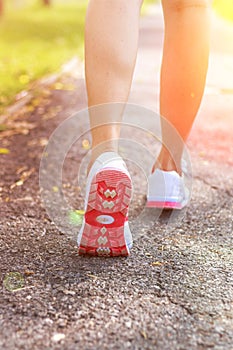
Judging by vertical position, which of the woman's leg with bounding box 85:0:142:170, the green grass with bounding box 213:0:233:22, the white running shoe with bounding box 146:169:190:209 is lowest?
the green grass with bounding box 213:0:233:22

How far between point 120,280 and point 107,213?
19 cm

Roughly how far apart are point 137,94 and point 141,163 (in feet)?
7.57

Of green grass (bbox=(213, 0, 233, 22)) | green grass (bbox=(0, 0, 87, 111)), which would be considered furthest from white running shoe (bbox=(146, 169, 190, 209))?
green grass (bbox=(213, 0, 233, 22))

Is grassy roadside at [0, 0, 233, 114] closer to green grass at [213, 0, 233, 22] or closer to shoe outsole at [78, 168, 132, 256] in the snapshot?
green grass at [213, 0, 233, 22]

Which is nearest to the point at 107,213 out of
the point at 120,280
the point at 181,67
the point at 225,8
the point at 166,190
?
the point at 120,280

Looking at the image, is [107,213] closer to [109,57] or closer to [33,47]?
[109,57]

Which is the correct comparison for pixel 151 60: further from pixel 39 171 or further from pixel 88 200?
pixel 88 200

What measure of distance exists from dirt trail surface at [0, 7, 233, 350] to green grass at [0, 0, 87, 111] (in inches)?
83.4

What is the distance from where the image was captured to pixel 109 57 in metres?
1.87

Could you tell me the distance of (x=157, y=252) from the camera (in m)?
1.98

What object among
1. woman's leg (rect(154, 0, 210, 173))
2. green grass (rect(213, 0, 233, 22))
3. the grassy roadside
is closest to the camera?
woman's leg (rect(154, 0, 210, 173))

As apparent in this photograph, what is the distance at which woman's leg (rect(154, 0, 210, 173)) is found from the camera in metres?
2.17

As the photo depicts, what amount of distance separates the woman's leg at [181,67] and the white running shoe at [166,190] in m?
0.03

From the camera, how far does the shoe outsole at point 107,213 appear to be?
5.60ft
